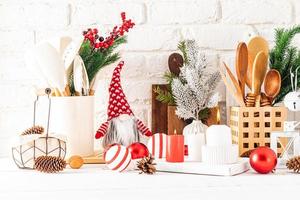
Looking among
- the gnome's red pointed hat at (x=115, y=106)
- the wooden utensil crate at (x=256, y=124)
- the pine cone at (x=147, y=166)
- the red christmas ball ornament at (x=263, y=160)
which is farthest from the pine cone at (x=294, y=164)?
the gnome's red pointed hat at (x=115, y=106)

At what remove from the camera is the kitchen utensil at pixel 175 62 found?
1.51 meters

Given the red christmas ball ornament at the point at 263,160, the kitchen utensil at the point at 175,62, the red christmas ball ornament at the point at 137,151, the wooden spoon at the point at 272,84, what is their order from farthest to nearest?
the kitchen utensil at the point at 175,62 < the wooden spoon at the point at 272,84 < the red christmas ball ornament at the point at 137,151 < the red christmas ball ornament at the point at 263,160

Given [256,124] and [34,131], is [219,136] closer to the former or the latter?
[256,124]

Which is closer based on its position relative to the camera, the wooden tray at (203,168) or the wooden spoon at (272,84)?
the wooden tray at (203,168)

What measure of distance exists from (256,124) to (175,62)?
28cm

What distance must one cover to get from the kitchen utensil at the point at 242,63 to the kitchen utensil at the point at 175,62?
0.19 m

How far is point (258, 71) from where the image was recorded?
4.51 ft

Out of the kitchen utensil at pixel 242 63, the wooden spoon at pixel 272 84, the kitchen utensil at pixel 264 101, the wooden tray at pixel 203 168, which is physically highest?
the kitchen utensil at pixel 242 63

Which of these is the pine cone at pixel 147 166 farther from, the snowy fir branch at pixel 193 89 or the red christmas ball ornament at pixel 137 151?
the snowy fir branch at pixel 193 89

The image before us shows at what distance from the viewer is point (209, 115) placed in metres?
1.49

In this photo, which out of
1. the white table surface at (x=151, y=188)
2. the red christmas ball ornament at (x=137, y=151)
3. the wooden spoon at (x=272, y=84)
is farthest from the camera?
the wooden spoon at (x=272, y=84)

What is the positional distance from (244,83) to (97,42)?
0.39 m

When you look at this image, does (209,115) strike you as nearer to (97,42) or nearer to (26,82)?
(97,42)

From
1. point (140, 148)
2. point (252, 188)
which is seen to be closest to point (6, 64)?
point (140, 148)
